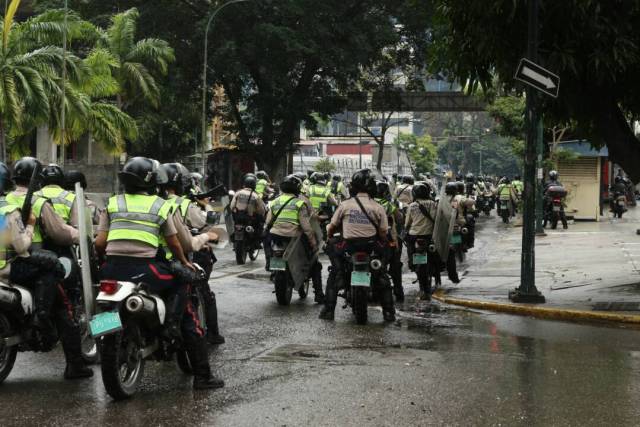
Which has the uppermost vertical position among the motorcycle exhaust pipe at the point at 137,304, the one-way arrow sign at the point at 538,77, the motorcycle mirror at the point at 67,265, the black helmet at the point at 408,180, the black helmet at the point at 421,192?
the one-way arrow sign at the point at 538,77

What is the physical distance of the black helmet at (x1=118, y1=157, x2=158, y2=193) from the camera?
273 inches

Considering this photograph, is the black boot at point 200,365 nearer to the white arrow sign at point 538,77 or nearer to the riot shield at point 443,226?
the white arrow sign at point 538,77

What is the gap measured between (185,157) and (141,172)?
172ft

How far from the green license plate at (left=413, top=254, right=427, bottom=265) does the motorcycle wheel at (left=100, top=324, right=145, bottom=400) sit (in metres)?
6.79

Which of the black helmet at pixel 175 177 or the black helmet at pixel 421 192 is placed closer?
the black helmet at pixel 175 177

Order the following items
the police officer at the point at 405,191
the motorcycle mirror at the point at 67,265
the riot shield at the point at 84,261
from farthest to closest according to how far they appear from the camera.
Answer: the police officer at the point at 405,191
the motorcycle mirror at the point at 67,265
the riot shield at the point at 84,261

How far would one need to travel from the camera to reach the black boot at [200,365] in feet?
23.6

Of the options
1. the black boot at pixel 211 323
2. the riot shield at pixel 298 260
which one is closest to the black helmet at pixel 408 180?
the riot shield at pixel 298 260

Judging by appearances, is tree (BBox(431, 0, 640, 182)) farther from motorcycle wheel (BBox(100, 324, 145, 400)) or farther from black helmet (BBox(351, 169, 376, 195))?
motorcycle wheel (BBox(100, 324, 145, 400))

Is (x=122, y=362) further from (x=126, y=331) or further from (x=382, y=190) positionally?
(x=382, y=190)

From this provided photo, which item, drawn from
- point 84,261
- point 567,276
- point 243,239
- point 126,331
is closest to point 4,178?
point 84,261

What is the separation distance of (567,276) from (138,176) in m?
10.5

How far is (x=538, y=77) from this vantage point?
472 inches

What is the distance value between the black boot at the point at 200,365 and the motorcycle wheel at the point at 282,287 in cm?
542
